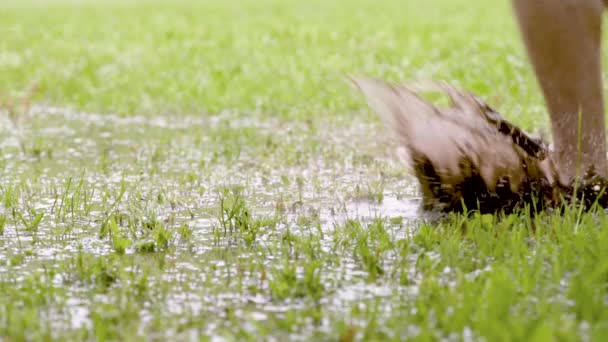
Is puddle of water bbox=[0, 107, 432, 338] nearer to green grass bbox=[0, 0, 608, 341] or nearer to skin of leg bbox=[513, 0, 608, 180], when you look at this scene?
green grass bbox=[0, 0, 608, 341]

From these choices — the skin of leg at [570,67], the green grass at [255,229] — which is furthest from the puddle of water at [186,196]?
the skin of leg at [570,67]

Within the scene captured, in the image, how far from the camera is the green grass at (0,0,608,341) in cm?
227

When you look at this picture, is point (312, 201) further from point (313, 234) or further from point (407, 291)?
point (407, 291)

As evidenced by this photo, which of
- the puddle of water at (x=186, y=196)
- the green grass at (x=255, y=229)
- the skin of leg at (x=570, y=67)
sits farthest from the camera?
the skin of leg at (x=570, y=67)

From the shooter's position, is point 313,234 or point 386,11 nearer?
point 313,234

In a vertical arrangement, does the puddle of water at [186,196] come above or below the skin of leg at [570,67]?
below

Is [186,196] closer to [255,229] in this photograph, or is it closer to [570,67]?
[255,229]

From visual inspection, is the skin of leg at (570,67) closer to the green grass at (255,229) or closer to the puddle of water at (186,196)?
the green grass at (255,229)

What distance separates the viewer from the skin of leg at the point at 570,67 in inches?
130

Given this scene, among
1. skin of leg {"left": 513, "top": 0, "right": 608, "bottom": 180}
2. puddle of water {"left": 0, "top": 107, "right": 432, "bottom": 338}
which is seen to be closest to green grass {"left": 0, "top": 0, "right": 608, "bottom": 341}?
puddle of water {"left": 0, "top": 107, "right": 432, "bottom": 338}

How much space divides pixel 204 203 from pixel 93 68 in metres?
6.49

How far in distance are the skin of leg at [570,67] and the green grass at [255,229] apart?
0.92 ft

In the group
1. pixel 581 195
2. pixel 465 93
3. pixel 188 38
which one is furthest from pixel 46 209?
pixel 188 38

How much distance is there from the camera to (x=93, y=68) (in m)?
9.97
